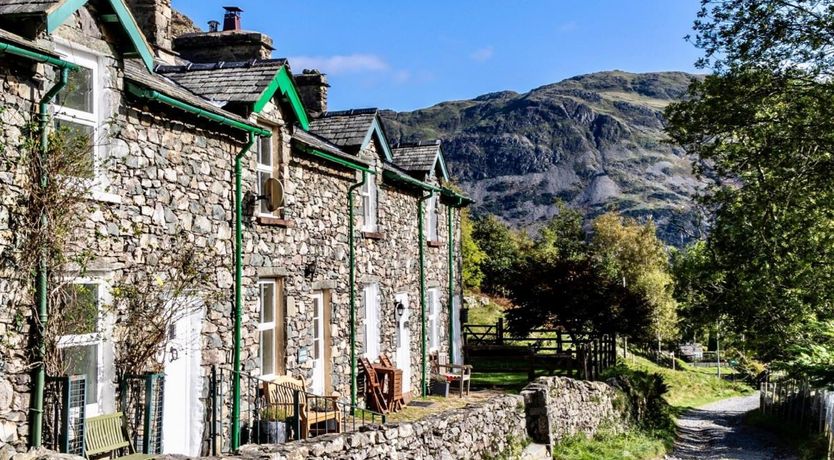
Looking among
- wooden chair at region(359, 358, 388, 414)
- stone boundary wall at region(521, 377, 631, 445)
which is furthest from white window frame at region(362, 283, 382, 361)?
stone boundary wall at region(521, 377, 631, 445)

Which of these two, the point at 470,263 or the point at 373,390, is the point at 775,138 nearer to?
the point at 373,390

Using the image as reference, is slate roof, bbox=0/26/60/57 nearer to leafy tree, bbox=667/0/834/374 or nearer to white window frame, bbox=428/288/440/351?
leafy tree, bbox=667/0/834/374

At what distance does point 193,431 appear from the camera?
11.4 m

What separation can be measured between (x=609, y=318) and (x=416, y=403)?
12.3 m

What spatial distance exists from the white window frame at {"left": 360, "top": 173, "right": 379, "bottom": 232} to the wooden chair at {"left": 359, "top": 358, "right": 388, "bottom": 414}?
3.32m

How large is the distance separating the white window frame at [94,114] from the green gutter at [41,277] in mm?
499

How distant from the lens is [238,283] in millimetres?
12547

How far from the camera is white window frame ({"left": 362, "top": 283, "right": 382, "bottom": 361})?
1862cm

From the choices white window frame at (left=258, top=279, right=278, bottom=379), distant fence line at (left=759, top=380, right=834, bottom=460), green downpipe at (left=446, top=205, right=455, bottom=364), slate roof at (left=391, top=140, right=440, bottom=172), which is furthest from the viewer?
green downpipe at (left=446, top=205, right=455, bottom=364)

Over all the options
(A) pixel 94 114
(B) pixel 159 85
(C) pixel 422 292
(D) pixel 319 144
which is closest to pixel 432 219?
(C) pixel 422 292

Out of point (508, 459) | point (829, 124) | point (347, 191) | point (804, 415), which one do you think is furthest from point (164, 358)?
point (804, 415)

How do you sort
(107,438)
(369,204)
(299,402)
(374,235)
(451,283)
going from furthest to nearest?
(451,283)
(369,204)
(374,235)
(299,402)
(107,438)

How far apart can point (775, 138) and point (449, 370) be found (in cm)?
1165

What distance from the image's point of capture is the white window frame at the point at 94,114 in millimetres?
9250
